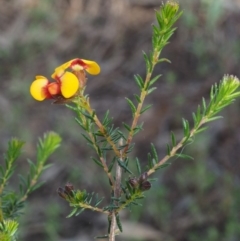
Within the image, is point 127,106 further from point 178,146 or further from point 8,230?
point 8,230

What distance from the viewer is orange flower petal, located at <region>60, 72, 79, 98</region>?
81cm

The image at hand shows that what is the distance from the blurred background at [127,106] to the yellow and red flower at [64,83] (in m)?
2.10

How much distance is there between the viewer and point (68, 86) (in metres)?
0.81

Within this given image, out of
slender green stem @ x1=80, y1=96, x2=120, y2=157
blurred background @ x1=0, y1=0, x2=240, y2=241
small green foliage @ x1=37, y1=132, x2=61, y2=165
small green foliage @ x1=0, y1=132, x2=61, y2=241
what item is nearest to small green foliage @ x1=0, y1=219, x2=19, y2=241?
small green foliage @ x1=0, y1=132, x2=61, y2=241

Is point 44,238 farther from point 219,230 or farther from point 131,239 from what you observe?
point 219,230

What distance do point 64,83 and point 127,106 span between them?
3.11 meters

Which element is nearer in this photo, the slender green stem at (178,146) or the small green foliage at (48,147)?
the slender green stem at (178,146)

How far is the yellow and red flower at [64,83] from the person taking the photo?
2.67 feet

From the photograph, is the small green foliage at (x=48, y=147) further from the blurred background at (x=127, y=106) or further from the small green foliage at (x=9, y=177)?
the blurred background at (x=127, y=106)

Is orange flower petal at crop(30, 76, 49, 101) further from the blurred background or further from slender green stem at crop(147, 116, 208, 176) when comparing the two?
the blurred background

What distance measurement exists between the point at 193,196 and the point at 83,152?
0.81 meters

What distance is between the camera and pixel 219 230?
2.98m

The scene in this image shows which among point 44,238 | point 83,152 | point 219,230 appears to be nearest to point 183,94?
point 83,152

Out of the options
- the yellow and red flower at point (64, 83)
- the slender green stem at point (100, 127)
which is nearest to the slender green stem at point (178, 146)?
the slender green stem at point (100, 127)
